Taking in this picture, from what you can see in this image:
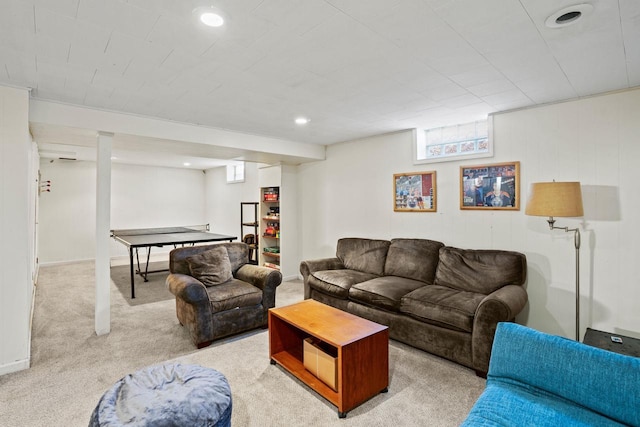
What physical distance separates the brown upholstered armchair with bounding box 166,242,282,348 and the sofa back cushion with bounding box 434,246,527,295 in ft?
6.21

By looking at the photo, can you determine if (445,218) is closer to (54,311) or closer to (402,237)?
(402,237)

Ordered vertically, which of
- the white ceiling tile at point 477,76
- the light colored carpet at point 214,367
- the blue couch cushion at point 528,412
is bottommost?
the light colored carpet at point 214,367

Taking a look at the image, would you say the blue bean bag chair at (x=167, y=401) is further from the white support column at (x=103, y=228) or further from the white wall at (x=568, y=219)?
the white wall at (x=568, y=219)

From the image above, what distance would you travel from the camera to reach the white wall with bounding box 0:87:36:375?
2.63 m

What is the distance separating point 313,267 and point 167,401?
2.83 metres

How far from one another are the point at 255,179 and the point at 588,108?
230 inches

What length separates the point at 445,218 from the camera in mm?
3934

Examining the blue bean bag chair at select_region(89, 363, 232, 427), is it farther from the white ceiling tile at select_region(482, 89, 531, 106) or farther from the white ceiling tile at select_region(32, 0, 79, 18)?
the white ceiling tile at select_region(482, 89, 531, 106)

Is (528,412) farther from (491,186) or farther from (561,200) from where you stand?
(491,186)

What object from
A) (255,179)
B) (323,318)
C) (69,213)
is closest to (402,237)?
(323,318)

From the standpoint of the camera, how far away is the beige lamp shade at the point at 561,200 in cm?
258

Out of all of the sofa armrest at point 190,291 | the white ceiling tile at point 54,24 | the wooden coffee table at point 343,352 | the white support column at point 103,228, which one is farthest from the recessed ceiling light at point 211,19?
the white support column at point 103,228

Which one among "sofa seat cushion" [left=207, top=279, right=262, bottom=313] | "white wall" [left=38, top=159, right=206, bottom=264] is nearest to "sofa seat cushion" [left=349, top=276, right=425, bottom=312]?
"sofa seat cushion" [left=207, top=279, right=262, bottom=313]

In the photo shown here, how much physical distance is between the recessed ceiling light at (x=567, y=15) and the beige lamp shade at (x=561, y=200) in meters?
1.33
